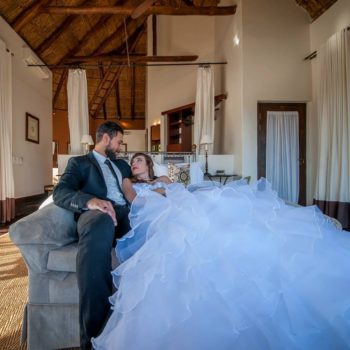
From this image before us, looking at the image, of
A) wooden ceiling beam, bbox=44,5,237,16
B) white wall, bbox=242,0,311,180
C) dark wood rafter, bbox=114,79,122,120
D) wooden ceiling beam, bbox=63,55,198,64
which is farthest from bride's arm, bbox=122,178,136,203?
dark wood rafter, bbox=114,79,122,120

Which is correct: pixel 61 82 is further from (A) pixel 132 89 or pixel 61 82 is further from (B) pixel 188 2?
(B) pixel 188 2

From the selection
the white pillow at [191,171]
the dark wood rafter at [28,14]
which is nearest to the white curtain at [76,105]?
the dark wood rafter at [28,14]

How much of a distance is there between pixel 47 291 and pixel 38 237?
0.23 metres

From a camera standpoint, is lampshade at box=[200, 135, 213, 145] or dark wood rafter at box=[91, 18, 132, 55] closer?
lampshade at box=[200, 135, 213, 145]

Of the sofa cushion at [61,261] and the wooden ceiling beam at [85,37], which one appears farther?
the wooden ceiling beam at [85,37]

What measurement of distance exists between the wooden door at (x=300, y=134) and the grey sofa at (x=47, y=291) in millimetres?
3792

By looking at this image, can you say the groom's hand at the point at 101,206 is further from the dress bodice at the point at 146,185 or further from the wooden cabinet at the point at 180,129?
the wooden cabinet at the point at 180,129

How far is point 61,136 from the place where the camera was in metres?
11.2

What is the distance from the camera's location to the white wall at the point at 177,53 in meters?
6.64

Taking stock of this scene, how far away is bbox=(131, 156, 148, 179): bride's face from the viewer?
2.03 meters

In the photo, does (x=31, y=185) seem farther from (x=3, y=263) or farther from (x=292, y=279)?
(x=292, y=279)

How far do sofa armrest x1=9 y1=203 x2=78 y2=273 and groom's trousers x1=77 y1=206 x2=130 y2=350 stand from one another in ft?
0.66

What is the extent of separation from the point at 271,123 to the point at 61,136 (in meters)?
8.75

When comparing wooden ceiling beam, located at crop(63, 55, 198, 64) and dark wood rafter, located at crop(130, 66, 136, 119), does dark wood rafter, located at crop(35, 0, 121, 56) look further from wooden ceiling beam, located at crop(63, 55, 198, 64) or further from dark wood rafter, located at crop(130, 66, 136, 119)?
dark wood rafter, located at crop(130, 66, 136, 119)
